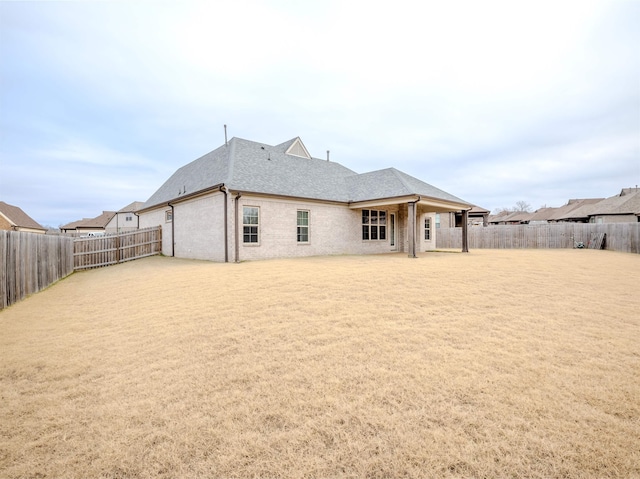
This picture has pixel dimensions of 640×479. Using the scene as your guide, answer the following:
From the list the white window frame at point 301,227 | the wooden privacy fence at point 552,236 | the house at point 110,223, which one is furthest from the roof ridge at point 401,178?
the house at point 110,223

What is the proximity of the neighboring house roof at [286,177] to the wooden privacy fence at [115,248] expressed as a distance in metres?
3.25

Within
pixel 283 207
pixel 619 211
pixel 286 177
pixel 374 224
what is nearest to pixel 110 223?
pixel 286 177

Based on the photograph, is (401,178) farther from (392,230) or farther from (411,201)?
(392,230)

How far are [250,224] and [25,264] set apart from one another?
7.73 m

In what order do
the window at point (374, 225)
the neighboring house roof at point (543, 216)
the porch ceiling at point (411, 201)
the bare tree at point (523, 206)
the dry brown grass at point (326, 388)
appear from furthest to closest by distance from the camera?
the bare tree at point (523, 206) < the neighboring house roof at point (543, 216) < the window at point (374, 225) < the porch ceiling at point (411, 201) < the dry brown grass at point (326, 388)

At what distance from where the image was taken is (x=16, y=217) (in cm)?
3578

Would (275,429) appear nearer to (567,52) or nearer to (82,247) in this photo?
(82,247)

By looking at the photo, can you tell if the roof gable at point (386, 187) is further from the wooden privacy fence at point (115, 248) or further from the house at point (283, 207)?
the wooden privacy fence at point (115, 248)

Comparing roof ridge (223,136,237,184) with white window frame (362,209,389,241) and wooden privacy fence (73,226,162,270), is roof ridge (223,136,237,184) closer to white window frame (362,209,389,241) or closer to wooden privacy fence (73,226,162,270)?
wooden privacy fence (73,226,162,270)

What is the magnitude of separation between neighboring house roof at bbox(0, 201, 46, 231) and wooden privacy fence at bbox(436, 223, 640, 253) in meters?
47.0

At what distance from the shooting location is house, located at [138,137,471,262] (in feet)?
45.2

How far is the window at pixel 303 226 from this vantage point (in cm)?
1559

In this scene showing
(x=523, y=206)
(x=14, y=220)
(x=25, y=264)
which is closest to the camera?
(x=25, y=264)

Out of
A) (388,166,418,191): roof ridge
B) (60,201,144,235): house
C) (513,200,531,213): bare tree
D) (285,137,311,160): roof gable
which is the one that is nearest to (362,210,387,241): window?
(388,166,418,191): roof ridge
